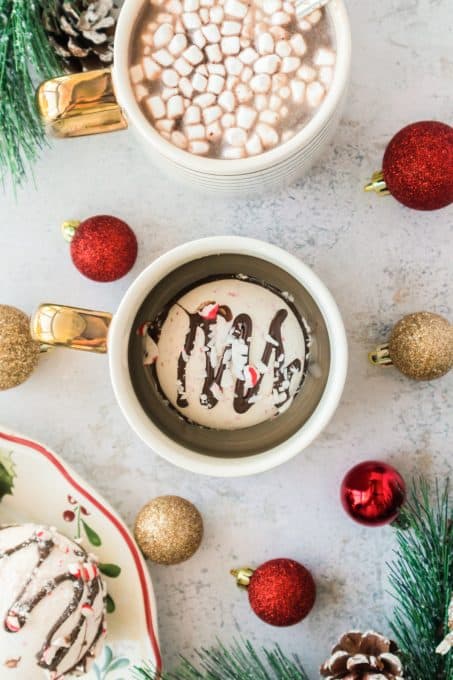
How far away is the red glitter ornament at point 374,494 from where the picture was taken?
90 centimetres

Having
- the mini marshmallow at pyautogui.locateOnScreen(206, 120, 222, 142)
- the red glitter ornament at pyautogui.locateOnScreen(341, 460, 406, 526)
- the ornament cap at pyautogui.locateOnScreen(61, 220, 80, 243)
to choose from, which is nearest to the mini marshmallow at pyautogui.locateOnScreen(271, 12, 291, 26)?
the mini marshmallow at pyautogui.locateOnScreen(206, 120, 222, 142)

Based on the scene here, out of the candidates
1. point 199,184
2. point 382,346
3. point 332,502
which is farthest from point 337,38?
point 332,502

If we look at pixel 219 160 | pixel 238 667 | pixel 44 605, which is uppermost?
pixel 219 160

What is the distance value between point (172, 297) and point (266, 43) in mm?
284

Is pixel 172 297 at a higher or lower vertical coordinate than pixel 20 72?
lower

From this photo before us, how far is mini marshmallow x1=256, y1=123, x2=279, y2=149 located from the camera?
2.58 ft

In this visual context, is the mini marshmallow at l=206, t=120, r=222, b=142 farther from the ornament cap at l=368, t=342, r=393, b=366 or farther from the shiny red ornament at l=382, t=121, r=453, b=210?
the ornament cap at l=368, t=342, r=393, b=366

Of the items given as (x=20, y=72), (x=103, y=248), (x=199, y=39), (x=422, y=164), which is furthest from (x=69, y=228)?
(x=422, y=164)

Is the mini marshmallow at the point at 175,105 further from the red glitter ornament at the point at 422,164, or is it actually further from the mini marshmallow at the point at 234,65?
the red glitter ornament at the point at 422,164

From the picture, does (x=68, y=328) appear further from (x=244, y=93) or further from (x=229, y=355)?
(x=244, y=93)

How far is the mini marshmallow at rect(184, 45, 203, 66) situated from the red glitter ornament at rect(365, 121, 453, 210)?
22cm

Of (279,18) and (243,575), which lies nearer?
(279,18)

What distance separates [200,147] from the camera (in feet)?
2.61

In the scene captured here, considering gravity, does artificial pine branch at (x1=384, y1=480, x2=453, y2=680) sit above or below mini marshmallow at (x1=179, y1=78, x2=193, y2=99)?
below
